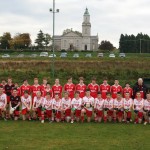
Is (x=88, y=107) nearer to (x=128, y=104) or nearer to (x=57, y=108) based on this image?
Answer: (x=57, y=108)

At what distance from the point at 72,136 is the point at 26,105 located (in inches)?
140

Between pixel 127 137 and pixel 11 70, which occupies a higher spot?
pixel 11 70

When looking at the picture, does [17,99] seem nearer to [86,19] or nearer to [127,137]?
[127,137]

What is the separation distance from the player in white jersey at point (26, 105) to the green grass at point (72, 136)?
64 centimetres

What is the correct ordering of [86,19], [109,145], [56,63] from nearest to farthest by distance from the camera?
[109,145] → [56,63] → [86,19]

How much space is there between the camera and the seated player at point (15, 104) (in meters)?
14.6

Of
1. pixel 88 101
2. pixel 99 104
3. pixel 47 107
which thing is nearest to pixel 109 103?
pixel 99 104

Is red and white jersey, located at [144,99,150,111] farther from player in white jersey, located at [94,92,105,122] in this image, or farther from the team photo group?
player in white jersey, located at [94,92,105,122]

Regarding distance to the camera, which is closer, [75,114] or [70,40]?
[75,114]

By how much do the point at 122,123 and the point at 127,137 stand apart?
2594mm

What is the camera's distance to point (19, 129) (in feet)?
41.6

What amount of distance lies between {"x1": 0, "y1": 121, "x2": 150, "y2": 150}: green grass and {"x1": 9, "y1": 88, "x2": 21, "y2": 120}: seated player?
62 centimetres

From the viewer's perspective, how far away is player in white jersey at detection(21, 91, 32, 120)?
14.6 meters

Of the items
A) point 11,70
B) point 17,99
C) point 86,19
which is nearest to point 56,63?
point 11,70
